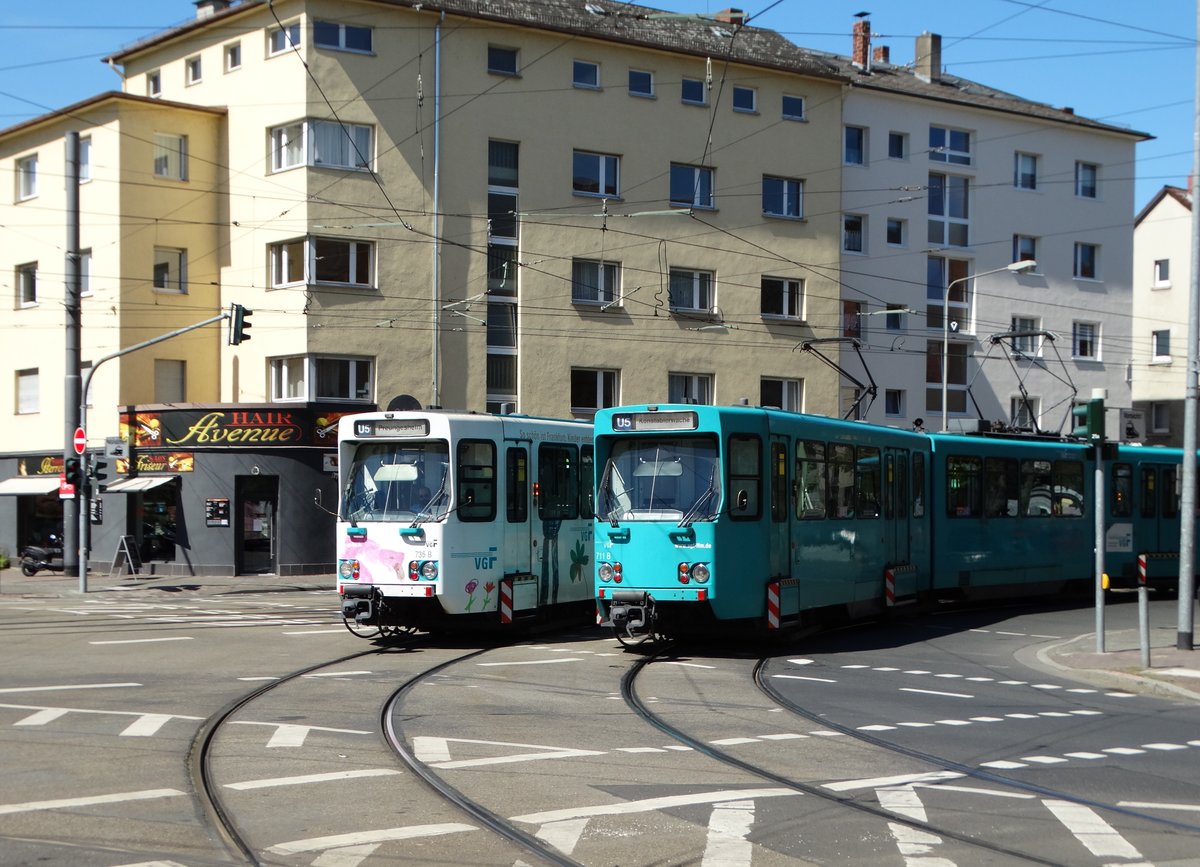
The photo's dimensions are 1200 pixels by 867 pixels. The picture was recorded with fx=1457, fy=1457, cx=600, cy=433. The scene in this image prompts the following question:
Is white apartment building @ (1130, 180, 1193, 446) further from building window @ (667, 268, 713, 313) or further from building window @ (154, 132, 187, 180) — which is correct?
building window @ (154, 132, 187, 180)

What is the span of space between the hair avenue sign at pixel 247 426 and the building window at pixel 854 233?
17.4 m

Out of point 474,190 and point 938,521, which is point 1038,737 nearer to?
point 938,521

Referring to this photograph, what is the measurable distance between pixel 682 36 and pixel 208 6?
46.1ft

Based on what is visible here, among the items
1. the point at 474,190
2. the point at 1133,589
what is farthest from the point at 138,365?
the point at 1133,589

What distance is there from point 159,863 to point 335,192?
103 ft

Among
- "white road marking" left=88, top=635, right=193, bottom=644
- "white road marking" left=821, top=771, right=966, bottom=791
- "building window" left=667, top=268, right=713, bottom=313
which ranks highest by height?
"building window" left=667, top=268, right=713, bottom=313

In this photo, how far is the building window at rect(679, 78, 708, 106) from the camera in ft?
139

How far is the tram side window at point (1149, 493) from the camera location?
1175 inches

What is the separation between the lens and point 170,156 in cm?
3953

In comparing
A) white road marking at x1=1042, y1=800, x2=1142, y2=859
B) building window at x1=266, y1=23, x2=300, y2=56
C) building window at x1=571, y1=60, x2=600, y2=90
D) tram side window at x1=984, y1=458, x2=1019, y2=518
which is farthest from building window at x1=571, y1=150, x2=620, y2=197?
white road marking at x1=1042, y1=800, x2=1142, y2=859

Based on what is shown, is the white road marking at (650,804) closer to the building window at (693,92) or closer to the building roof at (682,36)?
the building roof at (682,36)

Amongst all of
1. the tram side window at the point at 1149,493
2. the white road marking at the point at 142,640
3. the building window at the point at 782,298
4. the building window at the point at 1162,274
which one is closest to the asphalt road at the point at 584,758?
the white road marking at the point at 142,640

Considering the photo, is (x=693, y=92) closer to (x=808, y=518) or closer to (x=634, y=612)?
(x=808, y=518)

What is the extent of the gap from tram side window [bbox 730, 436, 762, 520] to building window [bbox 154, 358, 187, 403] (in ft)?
84.0
